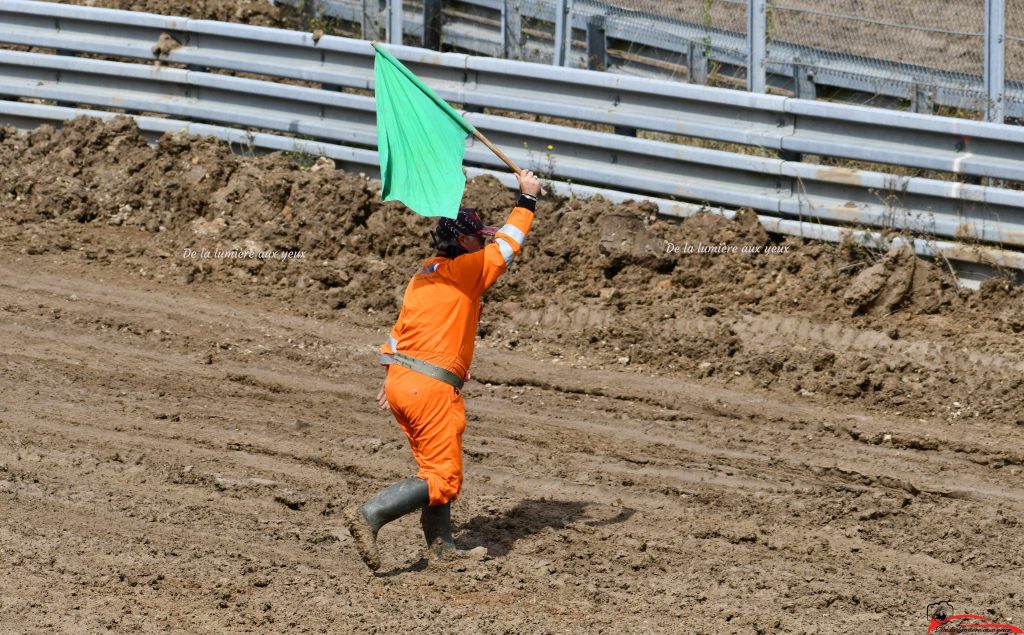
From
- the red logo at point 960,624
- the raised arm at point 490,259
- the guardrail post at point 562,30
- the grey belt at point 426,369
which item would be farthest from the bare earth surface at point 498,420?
the raised arm at point 490,259

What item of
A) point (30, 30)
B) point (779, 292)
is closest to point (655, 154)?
point (779, 292)

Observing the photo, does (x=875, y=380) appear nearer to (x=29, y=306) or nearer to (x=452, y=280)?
(x=452, y=280)

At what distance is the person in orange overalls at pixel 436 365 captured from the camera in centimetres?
662

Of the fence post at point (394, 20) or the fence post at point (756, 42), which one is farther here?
the fence post at point (394, 20)

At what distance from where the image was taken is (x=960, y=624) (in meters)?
6.06

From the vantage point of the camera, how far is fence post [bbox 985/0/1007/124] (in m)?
9.70

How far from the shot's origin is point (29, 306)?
1053cm

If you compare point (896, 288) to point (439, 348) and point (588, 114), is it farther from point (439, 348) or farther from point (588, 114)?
point (439, 348)

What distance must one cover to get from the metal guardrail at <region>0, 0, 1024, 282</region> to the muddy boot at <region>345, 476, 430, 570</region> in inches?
200

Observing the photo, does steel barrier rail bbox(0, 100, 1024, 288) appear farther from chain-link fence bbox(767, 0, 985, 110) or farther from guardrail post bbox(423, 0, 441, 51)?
guardrail post bbox(423, 0, 441, 51)

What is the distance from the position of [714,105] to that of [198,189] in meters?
4.96

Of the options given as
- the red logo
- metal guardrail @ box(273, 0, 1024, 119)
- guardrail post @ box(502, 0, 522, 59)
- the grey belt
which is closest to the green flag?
the grey belt

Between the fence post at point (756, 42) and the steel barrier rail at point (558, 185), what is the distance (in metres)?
1.13

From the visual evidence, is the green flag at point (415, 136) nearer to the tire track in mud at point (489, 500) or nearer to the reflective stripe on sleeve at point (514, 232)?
the reflective stripe on sleeve at point (514, 232)
